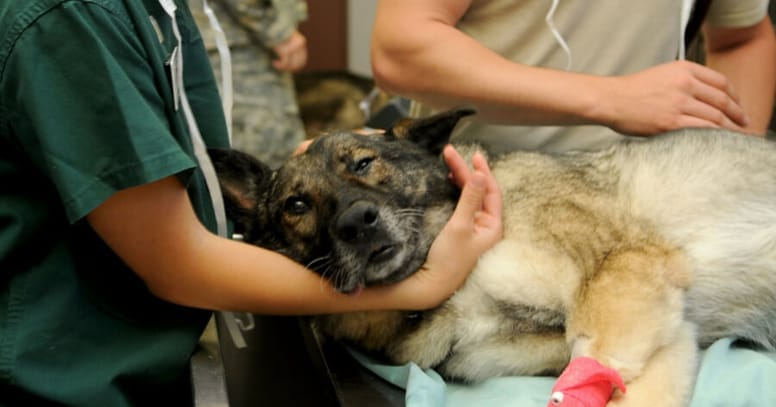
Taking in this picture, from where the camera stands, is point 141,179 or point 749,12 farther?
point 749,12

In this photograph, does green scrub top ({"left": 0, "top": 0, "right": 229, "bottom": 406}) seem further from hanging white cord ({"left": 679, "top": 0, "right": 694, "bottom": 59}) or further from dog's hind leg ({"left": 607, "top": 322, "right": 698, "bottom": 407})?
hanging white cord ({"left": 679, "top": 0, "right": 694, "bottom": 59})

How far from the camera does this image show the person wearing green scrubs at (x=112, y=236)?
986 mm

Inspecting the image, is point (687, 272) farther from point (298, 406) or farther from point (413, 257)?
point (298, 406)

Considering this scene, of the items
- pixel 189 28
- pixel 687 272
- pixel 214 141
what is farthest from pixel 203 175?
pixel 687 272

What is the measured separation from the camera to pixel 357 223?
1373 mm

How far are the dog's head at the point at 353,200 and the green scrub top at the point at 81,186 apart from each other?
0.92 feet

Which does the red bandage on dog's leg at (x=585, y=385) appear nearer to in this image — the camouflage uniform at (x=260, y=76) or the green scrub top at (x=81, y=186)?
the green scrub top at (x=81, y=186)

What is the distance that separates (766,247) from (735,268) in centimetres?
10

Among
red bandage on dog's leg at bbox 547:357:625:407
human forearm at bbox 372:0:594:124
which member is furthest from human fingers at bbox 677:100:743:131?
red bandage on dog's leg at bbox 547:357:625:407

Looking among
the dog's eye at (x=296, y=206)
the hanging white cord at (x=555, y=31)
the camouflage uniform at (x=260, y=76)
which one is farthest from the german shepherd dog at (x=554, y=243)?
the camouflage uniform at (x=260, y=76)

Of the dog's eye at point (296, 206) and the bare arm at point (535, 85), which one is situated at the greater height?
the bare arm at point (535, 85)

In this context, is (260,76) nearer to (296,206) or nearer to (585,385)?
(296,206)

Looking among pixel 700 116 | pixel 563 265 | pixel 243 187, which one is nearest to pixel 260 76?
pixel 243 187

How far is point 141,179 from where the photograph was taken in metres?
1.03
